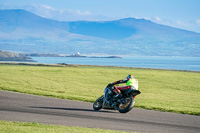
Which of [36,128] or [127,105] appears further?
[127,105]

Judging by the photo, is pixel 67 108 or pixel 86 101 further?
pixel 86 101

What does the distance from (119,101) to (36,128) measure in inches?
212

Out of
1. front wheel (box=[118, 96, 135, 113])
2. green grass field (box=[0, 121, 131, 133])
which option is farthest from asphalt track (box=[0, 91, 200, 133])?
green grass field (box=[0, 121, 131, 133])

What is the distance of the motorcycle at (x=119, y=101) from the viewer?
1590 cm

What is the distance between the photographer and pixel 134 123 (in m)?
14.2

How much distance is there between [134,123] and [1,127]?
5124 mm

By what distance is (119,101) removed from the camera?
54.0 feet

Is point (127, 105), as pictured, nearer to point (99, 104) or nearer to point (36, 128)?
point (99, 104)

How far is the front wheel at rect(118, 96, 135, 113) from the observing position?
15.8 m

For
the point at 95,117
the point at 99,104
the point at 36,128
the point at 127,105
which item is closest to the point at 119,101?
the point at 127,105

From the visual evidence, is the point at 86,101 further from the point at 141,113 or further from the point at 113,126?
the point at 113,126

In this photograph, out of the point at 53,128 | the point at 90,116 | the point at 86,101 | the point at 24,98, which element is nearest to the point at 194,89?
the point at 86,101

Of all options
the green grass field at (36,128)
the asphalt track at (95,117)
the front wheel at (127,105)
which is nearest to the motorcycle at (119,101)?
the front wheel at (127,105)

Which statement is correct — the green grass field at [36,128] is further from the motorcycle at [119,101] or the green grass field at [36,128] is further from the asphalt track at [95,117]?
the motorcycle at [119,101]
